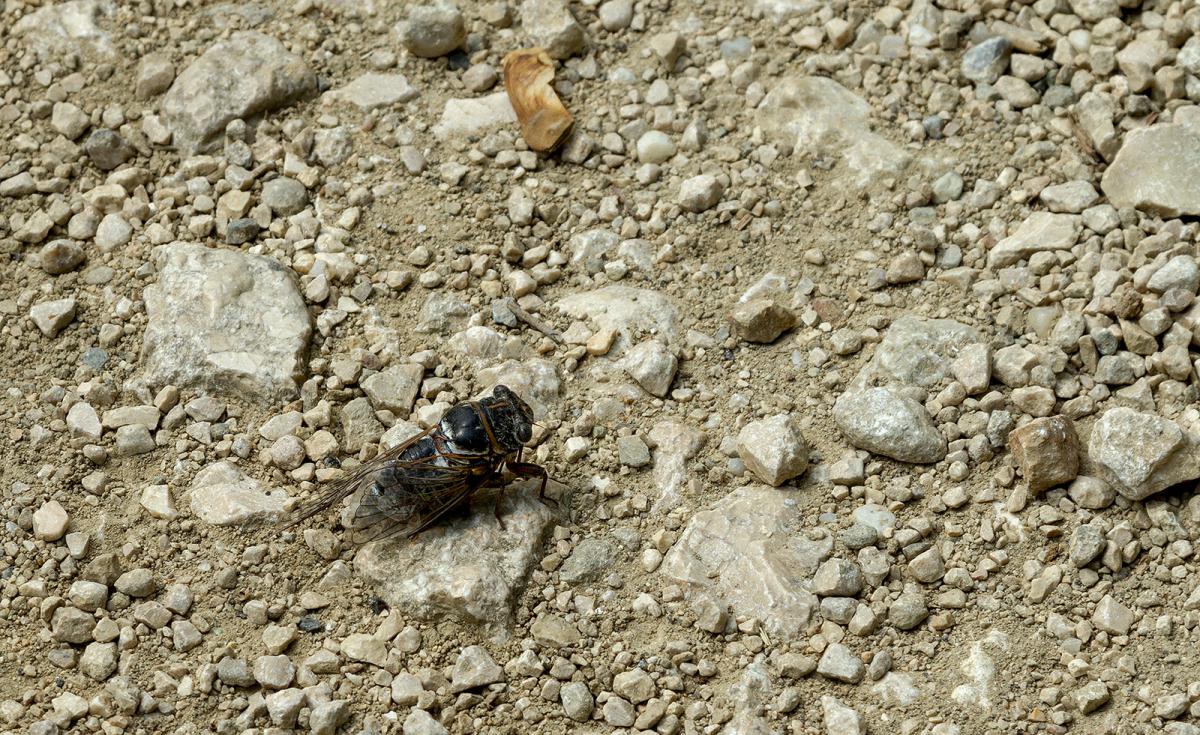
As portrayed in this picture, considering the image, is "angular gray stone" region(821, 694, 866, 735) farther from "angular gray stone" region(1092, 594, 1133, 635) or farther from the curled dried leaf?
the curled dried leaf

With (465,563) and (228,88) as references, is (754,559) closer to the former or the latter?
(465,563)

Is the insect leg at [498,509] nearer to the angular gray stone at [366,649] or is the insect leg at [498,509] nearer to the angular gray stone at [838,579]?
the angular gray stone at [366,649]

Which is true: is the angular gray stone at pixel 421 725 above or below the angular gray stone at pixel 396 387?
below

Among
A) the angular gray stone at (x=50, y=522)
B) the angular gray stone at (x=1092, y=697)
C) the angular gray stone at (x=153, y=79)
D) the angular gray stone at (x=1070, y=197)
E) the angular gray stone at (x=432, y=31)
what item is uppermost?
the angular gray stone at (x=153, y=79)

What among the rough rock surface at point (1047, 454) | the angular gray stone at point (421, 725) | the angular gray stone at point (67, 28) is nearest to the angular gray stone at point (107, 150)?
the angular gray stone at point (67, 28)

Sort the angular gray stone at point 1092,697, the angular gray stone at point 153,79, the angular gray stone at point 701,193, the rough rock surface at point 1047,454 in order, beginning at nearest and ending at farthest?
the angular gray stone at point 1092,697 < the rough rock surface at point 1047,454 < the angular gray stone at point 701,193 < the angular gray stone at point 153,79

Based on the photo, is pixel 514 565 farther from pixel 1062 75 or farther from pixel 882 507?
pixel 1062 75

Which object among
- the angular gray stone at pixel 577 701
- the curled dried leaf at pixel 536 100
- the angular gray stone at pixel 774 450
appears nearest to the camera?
the angular gray stone at pixel 577 701

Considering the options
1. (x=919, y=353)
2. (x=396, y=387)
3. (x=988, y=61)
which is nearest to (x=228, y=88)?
(x=396, y=387)
